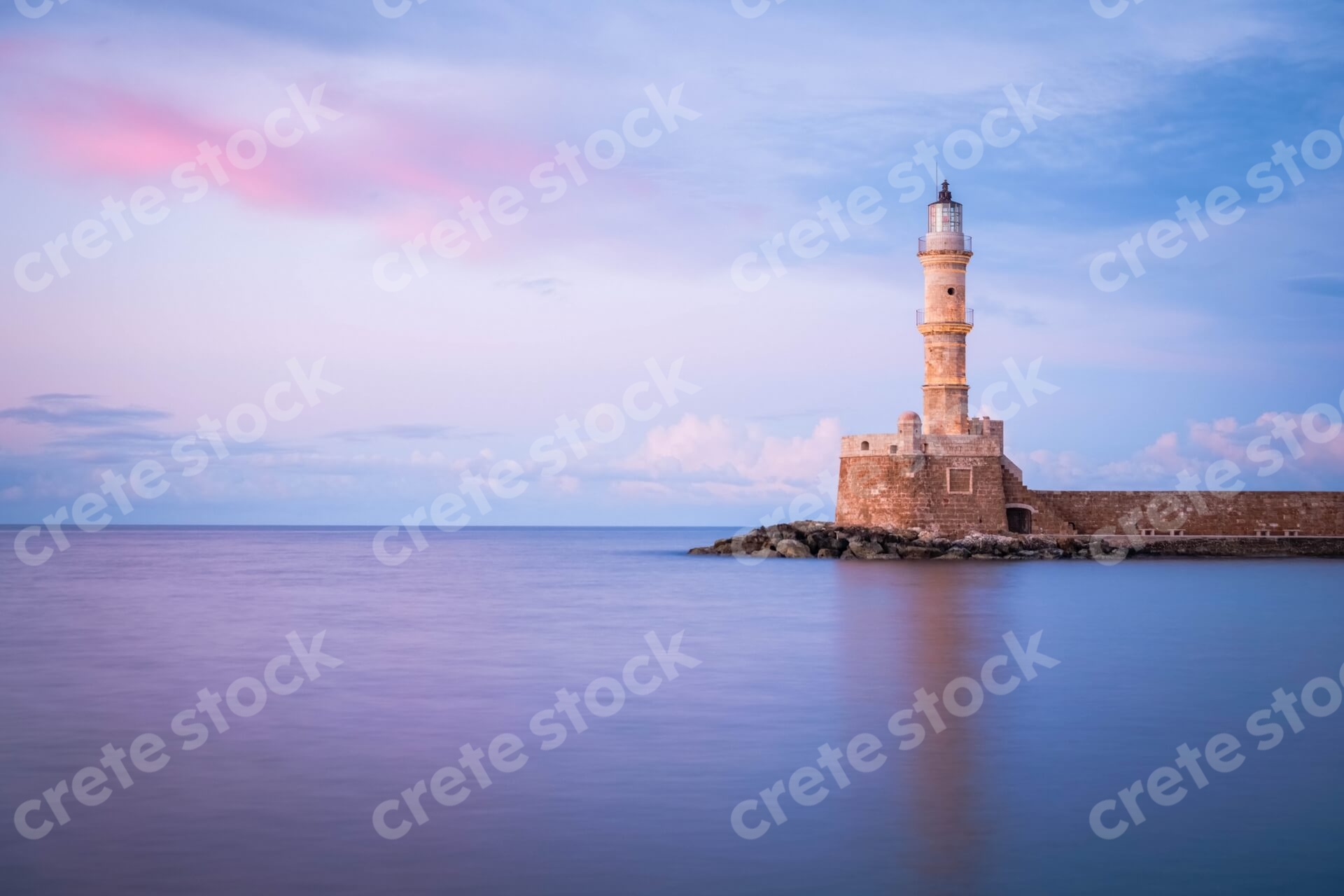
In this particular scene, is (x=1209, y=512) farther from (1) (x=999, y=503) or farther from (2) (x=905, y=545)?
(2) (x=905, y=545)

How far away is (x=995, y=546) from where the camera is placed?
30.3 meters

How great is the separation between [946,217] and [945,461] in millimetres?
5988

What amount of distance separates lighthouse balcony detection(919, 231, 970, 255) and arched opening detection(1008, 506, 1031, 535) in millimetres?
6597

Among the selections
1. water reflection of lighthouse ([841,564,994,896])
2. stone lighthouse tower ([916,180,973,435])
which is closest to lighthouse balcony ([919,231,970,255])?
stone lighthouse tower ([916,180,973,435])

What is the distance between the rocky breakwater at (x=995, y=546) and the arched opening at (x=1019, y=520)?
0.54 meters

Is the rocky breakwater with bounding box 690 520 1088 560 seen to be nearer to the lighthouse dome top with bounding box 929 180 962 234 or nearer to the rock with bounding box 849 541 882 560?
the rock with bounding box 849 541 882 560

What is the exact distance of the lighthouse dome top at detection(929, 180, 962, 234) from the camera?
3097 cm

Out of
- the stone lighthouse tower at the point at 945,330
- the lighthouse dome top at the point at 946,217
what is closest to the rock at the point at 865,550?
the stone lighthouse tower at the point at 945,330

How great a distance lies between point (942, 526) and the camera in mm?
30547

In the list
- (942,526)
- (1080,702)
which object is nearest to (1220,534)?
(942,526)

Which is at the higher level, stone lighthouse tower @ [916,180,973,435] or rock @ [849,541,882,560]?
stone lighthouse tower @ [916,180,973,435]

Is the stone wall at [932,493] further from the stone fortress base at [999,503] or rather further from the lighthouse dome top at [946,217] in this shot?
the lighthouse dome top at [946,217]

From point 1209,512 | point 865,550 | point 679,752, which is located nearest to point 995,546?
point 865,550

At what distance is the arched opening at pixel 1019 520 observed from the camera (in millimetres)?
31984
